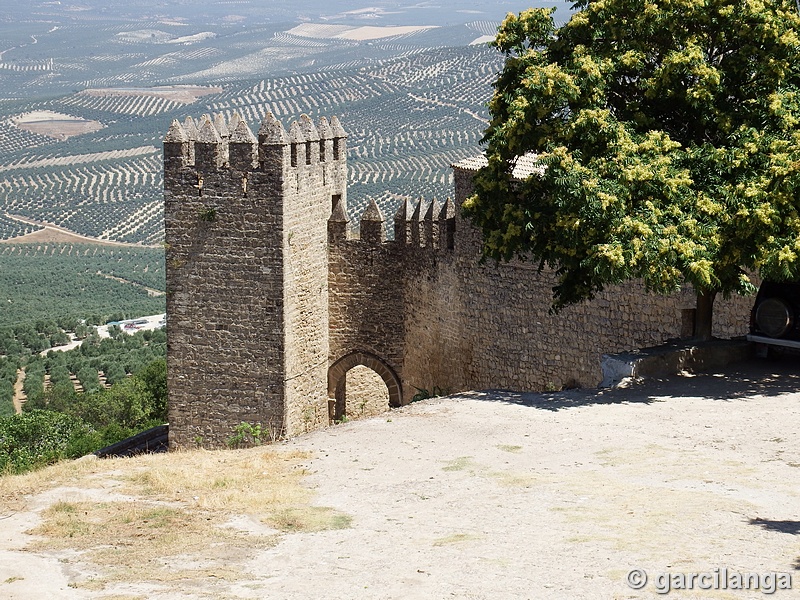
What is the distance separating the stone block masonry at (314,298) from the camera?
19594mm

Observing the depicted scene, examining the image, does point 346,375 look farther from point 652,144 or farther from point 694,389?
point 652,144

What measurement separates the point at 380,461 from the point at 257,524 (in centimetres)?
251

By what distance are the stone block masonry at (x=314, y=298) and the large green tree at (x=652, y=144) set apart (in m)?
3.05

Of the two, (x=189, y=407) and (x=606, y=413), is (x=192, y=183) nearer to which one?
(x=189, y=407)

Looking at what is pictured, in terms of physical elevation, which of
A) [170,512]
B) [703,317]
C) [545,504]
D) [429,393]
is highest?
[703,317]

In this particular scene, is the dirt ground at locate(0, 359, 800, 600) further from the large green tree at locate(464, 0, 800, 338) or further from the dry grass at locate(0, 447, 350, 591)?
the large green tree at locate(464, 0, 800, 338)

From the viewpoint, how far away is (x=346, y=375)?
22484 millimetres

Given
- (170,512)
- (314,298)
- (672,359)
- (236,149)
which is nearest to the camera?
(170,512)

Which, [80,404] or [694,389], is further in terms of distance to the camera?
[80,404]

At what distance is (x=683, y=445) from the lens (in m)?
13.3

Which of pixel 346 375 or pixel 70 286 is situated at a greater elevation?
pixel 346 375

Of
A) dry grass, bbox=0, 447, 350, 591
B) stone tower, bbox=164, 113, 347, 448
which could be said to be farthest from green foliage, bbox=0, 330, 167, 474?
dry grass, bbox=0, 447, 350, 591

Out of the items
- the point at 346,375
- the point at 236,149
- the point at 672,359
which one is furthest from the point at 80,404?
the point at 672,359

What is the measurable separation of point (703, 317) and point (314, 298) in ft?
21.7
